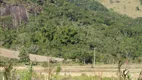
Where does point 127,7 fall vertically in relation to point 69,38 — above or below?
below

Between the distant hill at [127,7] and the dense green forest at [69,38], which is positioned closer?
the dense green forest at [69,38]

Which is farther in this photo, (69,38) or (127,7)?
(127,7)

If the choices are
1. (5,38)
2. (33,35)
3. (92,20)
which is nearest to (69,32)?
(33,35)

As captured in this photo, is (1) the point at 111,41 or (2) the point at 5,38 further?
(1) the point at 111,41

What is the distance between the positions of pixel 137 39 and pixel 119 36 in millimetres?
4221

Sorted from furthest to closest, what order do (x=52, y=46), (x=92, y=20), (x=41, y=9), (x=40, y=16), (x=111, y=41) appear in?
(x=92, y=20) < (x=41, y=9) < (x=40, y=16) < (x=111, y=41) < (x=52, y=46)

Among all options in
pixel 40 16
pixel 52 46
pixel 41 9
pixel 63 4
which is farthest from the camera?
pixel 63 4

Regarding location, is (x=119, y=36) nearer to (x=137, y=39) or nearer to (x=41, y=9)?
(x=137, y=39)

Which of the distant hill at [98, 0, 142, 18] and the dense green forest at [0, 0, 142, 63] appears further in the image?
the distant hill at [98, 0, 142, 18]

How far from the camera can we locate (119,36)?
80.4 meters

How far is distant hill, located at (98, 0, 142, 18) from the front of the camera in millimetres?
148875

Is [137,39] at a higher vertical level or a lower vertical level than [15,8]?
lower

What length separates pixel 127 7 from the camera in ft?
506

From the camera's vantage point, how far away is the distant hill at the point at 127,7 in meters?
149
